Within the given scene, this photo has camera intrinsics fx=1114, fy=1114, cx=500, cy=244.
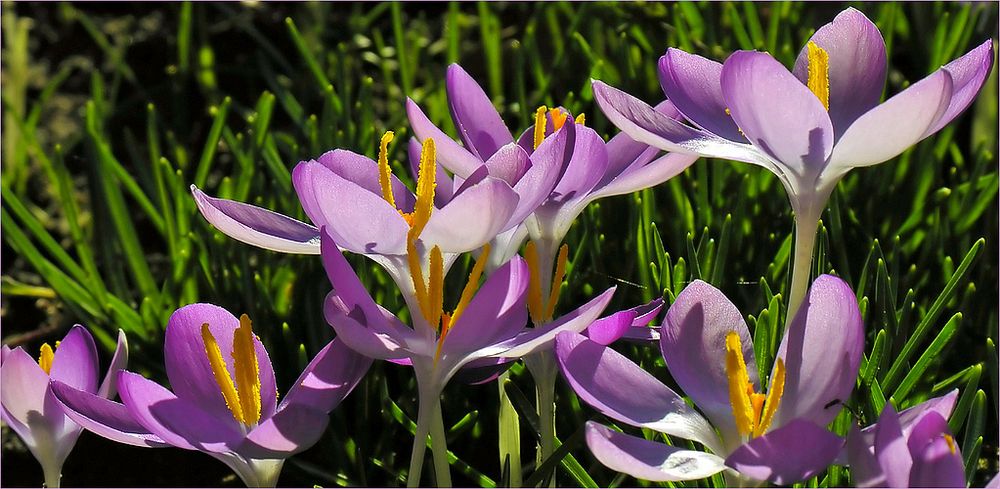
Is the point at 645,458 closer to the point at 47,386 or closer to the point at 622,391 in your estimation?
the point at 622,391

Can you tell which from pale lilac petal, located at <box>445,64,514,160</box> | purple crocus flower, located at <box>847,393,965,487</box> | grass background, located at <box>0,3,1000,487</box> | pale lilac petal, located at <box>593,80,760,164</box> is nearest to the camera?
purple crocus flower, located at <box>847,393,965,487</box>

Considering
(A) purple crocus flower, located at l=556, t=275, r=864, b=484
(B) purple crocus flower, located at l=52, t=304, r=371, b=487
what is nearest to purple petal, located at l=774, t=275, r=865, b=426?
(A) purple crocus flower, located at l=556, t=275, r=864, b=484

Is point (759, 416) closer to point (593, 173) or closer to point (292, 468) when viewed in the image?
point (593, 173)

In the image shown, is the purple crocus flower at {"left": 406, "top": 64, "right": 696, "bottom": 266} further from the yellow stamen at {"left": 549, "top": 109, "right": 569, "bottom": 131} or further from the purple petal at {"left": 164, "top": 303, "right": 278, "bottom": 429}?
the purple petal at {"left": 164, "top": 303, "right": 278, "bottom": 429}

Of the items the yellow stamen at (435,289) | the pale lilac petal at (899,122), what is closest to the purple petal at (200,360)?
the yellow stamen at (435,289)

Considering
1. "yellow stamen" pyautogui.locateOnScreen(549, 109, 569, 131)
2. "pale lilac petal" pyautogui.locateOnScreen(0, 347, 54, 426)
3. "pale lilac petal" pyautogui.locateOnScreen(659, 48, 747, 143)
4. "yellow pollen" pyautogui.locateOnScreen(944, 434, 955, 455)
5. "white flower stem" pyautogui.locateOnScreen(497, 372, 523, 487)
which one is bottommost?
"white flower stem" pyautogui.locateOnScreen(497, 372, 523, 487)

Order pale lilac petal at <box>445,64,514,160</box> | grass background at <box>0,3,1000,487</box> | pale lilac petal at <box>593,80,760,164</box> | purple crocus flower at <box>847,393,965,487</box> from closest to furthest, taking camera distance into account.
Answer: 1. purple crocus flower at <box>847,393,965,487</box>
2. pale lilac petal at <box>593,80,760,164</box>
3. pale lilac petal at <box>445,64,514,160</box>
4. grass background at <box>0,3,1000,487</box>
